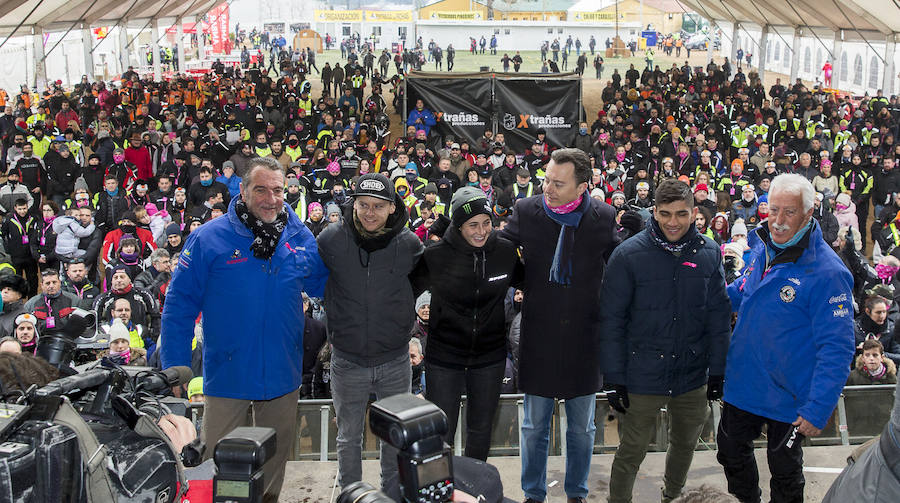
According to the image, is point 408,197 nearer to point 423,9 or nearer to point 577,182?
point 577,182

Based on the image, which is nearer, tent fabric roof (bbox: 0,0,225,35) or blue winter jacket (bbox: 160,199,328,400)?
blue winter jacket (bbox: 160,199,328,400)

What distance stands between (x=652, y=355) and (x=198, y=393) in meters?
3.22

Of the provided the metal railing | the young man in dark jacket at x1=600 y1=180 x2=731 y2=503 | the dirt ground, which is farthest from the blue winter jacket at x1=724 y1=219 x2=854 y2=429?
the dirt ground

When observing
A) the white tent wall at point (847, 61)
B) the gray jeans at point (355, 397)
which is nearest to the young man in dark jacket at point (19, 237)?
the gray jeans at point (355, 397)

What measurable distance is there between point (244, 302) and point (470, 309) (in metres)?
0.95

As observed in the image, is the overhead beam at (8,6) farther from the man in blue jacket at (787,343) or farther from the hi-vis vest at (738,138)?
the man in blue jacket at (787,343)

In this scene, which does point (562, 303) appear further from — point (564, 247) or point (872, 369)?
point (872, 369)

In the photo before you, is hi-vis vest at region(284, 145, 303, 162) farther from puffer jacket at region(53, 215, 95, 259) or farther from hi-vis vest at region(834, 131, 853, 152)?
hi-vis vest at region(834, 131, 853, 152)

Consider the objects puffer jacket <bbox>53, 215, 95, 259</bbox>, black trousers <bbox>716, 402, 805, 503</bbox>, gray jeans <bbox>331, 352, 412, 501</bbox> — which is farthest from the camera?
puffer jacket <bbox>53, 215, 95, 259</bbox>

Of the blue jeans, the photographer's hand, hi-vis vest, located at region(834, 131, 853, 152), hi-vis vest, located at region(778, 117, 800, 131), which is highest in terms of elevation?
hi-vis vest, located at region(778, 117, 800, 131)

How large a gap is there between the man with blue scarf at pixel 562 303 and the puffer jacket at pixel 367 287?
1.69ft

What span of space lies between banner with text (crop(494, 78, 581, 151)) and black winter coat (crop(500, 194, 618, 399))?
1206 centimetres

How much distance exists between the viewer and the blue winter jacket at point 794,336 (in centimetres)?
290

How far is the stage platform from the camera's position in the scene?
3703 mm
